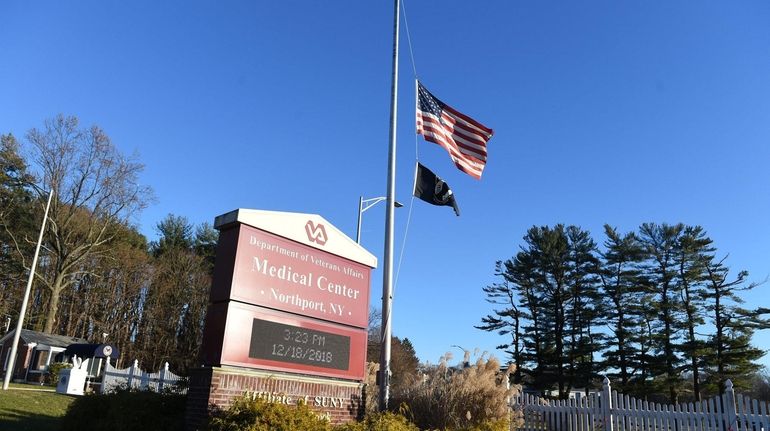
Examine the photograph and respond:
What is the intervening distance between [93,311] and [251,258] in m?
45.0

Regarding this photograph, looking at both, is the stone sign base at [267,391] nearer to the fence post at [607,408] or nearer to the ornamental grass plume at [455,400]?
the ornamental grass plume at [455,400]

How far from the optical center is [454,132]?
1291 centimetres

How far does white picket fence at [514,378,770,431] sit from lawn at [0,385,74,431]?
34.5 ft

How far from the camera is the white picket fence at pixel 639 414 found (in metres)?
11.9

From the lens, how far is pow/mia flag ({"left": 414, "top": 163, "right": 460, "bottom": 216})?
11.9 m

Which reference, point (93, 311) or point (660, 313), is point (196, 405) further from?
point (93, 311)

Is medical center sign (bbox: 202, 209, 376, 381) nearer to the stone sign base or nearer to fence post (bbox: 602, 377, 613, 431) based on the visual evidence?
the stone sign base

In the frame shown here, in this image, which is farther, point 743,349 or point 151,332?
point 151,332

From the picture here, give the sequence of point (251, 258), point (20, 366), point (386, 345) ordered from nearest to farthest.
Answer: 1. point (251, 258)
2. point (386, 345)
3. point (20, 366)

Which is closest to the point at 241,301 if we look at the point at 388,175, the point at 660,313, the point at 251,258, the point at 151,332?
the point at 251,258

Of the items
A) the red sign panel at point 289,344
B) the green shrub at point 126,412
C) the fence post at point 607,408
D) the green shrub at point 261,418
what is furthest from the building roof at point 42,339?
the fence post at point 607,408

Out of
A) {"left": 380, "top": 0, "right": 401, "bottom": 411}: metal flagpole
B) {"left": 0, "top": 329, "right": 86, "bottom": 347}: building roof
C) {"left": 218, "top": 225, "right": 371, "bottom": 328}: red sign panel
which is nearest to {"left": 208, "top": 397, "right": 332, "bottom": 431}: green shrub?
{"left": 218, "top": 225, "right": 371, "bottom": 328}: red sign panel

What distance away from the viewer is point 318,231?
988 cm

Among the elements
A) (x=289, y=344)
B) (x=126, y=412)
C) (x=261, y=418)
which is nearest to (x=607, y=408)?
(x=289, y=344)
